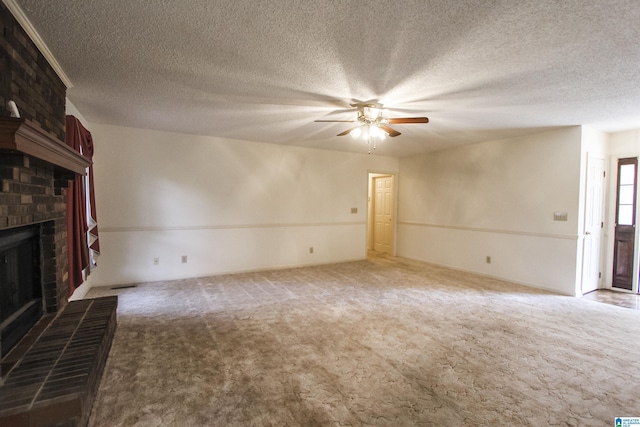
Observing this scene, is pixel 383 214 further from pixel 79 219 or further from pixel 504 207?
pixel 79 219

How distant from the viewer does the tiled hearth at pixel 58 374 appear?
1.43m

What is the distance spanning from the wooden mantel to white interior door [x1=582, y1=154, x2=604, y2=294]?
5954mm

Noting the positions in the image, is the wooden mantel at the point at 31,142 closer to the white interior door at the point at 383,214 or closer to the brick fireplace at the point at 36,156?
the brick fireplace at the point at 36,156

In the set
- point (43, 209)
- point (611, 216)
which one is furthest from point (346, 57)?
point (611, 216)

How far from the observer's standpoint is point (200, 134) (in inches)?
193

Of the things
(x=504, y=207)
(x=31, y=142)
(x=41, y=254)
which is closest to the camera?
(x=31, y=142)

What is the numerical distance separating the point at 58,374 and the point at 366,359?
6.68 ft

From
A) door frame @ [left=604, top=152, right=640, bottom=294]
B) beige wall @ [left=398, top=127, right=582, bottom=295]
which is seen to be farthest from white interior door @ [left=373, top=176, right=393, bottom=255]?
door frame @ [left=604, top=152, right=640, bottom=294]

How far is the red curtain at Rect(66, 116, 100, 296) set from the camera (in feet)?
10.1

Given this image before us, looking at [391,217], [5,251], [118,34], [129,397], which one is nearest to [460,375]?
[129,397]

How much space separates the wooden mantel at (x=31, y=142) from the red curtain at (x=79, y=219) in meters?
1.07

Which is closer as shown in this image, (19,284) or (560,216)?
(19,284)

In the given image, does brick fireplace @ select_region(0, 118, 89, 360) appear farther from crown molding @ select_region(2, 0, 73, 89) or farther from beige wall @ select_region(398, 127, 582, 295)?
beige wall @ select_region(398, 127, 582, 295)

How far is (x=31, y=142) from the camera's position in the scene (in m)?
1.50
